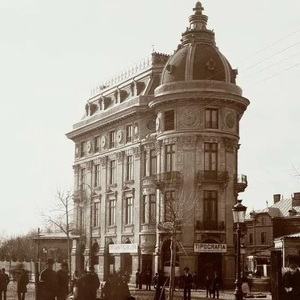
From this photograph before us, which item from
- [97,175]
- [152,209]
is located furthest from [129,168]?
[97,175]

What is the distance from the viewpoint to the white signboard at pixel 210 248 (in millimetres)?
49281

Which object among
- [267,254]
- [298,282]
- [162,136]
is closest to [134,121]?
[162,136]

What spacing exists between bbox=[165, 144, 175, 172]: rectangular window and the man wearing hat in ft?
101

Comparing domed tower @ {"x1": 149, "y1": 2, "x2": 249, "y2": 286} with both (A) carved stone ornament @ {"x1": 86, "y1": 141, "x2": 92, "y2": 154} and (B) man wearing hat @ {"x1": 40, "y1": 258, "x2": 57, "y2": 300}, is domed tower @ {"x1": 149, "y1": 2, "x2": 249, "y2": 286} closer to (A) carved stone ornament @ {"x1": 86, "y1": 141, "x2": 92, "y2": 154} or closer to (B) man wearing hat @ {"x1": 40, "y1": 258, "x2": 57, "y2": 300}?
(A) carved stone ornament @ {"x1": 86, "y1": 141, "x2": 92, "y2": 154}

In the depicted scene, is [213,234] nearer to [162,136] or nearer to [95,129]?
[162,136]

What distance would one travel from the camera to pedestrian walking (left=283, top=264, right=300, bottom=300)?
16406 millimetres

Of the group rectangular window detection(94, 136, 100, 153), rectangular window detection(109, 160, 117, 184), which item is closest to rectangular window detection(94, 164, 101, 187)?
rectangular window detection(94, 136, 100, 153)

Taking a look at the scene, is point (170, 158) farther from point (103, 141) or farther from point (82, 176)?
point (82, 176)

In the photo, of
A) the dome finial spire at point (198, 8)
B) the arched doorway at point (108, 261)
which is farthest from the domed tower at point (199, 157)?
the arched doorway at point (108, 261)

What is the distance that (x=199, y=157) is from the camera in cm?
5041

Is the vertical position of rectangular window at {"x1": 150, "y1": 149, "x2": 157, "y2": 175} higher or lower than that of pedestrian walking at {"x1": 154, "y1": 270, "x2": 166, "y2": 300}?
higher

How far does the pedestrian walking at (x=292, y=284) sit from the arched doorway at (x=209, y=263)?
33.5 m

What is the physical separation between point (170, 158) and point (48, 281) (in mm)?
31375

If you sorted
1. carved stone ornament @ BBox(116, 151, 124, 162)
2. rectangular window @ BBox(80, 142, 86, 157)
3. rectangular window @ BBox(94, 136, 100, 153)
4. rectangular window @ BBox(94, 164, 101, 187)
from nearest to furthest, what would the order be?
1. carved stone ornament @ BBox(116, 151, 124, 162)
2. rectangular window @ BBox(94, 164, 101, 187)
3. rectangular window @ BBox(94, 136, 100, 153)
4. rectangular window @ BBox(80, 142, 86, 157)
